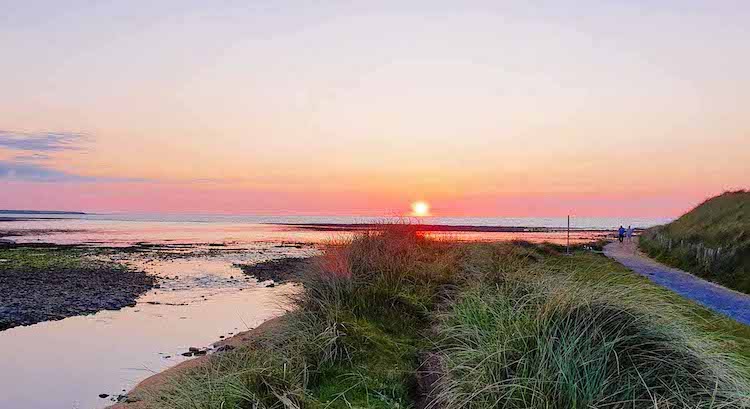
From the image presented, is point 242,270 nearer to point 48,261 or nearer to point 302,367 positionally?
point 48,261

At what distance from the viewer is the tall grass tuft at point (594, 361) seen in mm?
5293

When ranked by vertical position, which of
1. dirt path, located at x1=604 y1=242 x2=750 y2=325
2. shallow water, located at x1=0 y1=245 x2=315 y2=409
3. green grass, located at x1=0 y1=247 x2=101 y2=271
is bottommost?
shallow water, located at x1=0 y1=245 x2=315 y2=409

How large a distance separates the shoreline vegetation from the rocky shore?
1083cm

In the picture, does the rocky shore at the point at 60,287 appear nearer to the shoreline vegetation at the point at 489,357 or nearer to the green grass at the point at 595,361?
the shoreline vegetation at the point at 489,357

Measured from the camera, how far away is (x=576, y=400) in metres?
5.30

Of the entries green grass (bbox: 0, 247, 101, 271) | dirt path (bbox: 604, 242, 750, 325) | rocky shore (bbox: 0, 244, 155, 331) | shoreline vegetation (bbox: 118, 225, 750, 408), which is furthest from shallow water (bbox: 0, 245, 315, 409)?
green grass (bbox: 0, 247, 101, 271)

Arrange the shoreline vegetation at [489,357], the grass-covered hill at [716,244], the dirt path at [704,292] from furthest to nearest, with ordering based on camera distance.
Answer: the grass-covered hill at [716,244] < the dirt path at [704,292] < the shoreline vegetation at [489,357]

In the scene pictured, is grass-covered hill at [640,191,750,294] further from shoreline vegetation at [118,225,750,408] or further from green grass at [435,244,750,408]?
green grass at [435,244,750,408]

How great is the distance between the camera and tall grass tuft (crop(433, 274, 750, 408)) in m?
5.29

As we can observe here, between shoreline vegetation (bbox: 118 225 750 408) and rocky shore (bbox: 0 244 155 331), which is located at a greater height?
shoreline vegetation (bbox: 118 225 750 408)

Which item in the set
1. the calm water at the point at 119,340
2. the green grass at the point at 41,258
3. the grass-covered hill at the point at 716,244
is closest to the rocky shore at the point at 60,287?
the green grass at the point at 41,258

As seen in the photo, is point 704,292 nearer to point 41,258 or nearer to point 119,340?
point 119,340

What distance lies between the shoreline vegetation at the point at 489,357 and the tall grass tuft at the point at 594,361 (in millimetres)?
16

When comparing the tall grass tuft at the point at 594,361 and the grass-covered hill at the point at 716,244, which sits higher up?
the grass-covered hill at the point at 716,244
